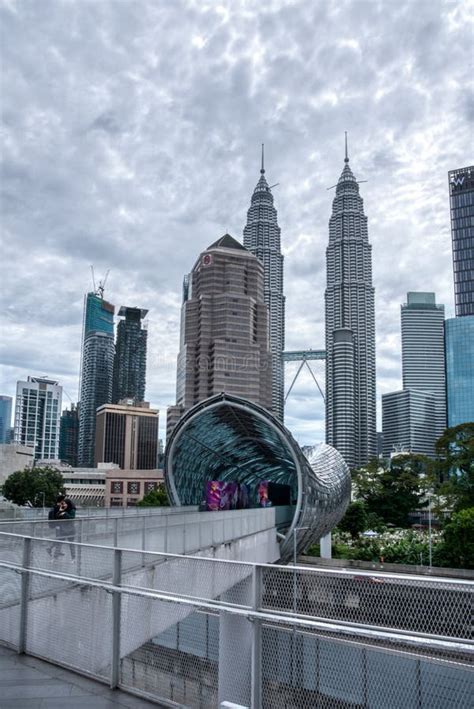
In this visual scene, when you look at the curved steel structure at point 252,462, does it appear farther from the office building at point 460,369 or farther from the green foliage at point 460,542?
the office building at point 460,369

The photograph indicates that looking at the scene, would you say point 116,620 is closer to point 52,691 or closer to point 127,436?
point 52,691

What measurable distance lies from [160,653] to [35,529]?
16.1 ft

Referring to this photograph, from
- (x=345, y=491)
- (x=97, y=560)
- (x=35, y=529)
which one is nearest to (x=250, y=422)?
(x=345, y=491)

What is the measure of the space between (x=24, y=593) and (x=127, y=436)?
181539 millimetres

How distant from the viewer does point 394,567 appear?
149 ft

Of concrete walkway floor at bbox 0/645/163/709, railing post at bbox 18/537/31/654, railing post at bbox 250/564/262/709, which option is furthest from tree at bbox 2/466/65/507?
railing post at bbox 250/564/262/709

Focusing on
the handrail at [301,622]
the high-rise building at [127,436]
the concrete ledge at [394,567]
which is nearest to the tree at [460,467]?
the concrete ledge at [394,567]

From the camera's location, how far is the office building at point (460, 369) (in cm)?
16512

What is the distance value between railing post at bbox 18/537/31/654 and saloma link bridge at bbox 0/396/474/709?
0.6 inches

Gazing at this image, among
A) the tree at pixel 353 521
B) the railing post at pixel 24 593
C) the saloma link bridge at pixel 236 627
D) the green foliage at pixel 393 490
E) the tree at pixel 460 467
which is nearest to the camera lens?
the saloma link bridge at pixel 236 627

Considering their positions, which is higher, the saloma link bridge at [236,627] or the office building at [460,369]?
the office building at [460,369]

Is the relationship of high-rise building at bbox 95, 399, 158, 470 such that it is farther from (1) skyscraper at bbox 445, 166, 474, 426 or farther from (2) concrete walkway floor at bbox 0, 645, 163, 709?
(2) concrete walkway floor at bbox 0, 645, 163, 709

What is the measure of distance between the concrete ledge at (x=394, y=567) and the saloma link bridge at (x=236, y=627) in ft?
127

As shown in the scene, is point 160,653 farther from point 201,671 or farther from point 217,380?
point 217,380
